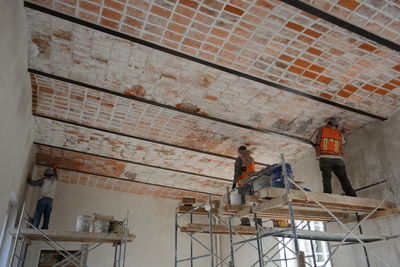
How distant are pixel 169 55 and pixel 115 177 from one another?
4.72 meters

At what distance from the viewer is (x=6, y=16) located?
10.5ft

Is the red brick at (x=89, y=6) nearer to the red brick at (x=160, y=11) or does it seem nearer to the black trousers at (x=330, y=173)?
the red brick at (x=160, y=11)

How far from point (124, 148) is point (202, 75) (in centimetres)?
279

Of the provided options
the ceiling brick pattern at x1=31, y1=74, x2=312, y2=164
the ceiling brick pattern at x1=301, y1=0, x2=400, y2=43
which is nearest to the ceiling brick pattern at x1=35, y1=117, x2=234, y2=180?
the ceiling brick pattern at x1=31, y1=74, x2=312, y2=164

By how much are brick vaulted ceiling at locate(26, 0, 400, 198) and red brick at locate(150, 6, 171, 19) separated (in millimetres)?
14

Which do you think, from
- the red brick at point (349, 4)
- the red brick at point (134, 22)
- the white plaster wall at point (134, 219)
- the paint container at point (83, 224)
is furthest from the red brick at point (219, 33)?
the white plaster wall at point (134, 219)

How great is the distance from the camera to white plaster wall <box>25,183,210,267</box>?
8.39 metres

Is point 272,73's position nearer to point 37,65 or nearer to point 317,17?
point 317,17

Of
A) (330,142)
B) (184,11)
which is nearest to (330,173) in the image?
(330,142)

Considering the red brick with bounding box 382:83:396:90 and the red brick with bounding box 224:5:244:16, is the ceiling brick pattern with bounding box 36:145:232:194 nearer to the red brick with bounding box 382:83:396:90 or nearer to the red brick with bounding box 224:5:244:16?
the red brick with bounding box 382:83:396:90

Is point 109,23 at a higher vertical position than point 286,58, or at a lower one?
higher

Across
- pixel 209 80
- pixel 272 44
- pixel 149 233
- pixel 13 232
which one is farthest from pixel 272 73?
pixel 149 233

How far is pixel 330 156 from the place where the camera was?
5.09m

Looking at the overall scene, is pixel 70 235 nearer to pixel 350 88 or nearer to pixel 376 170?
pixel 350 88
